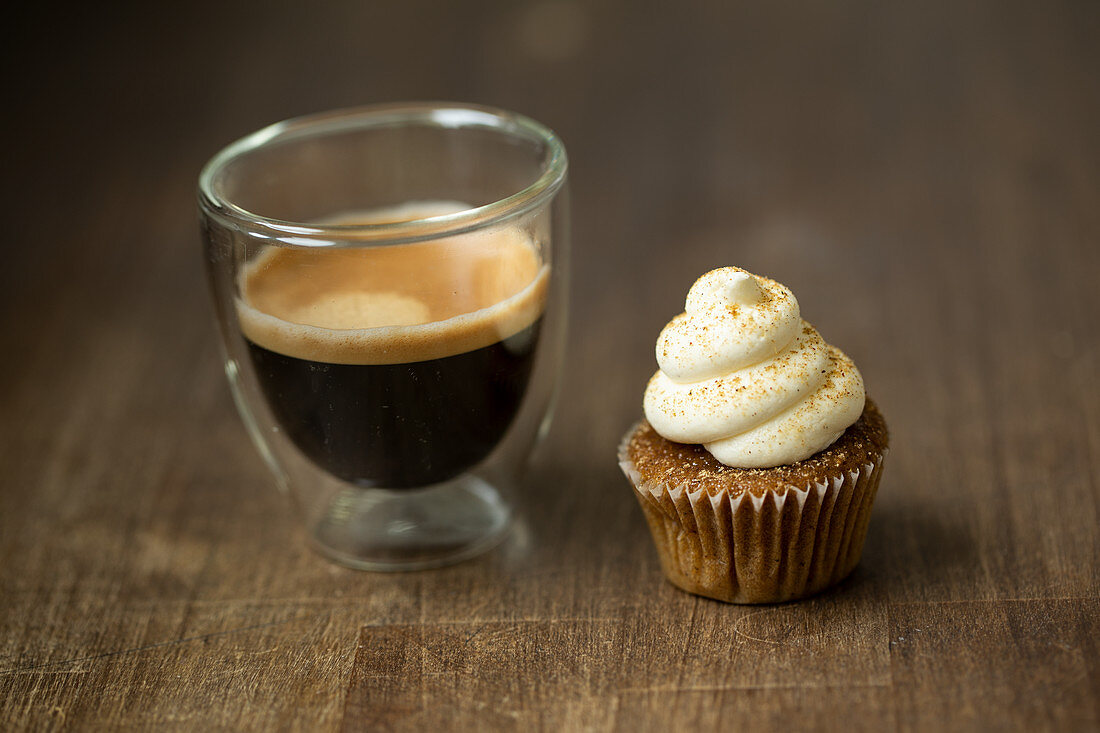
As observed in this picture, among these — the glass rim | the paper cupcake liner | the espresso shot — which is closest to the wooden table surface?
the paper cupcake liner

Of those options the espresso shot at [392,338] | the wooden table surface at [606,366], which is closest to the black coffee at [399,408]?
the espresso shot at [392,338]

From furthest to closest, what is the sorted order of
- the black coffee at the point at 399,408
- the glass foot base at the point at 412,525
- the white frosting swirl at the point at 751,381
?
1. the glass foot base at the point at 412,525
2. the black coffee at the point at 399,408
3. the white frosting swirl at the point at 751,381

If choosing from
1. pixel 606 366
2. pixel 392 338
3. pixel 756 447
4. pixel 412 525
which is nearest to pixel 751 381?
pixel 756 447

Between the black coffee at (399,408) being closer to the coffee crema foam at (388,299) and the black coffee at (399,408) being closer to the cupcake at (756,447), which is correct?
the coffee crema foam at (388,299)

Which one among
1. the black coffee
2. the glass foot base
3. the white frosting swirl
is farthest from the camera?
the glass foot base

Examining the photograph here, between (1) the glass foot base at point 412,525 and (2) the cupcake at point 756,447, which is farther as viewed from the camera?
(1) the glass foot base at point 412,525

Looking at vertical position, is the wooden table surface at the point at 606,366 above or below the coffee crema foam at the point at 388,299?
below

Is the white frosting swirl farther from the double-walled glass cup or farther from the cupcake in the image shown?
the double-walled glass cup
